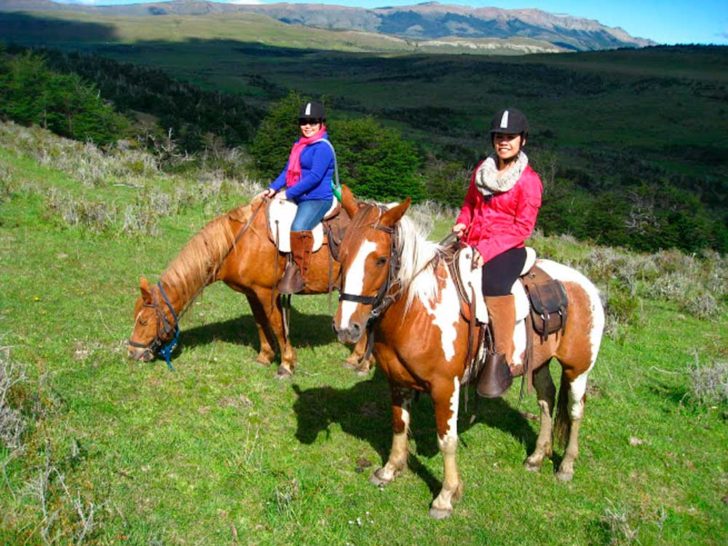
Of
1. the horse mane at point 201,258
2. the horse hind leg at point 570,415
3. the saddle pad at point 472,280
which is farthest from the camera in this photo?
the horse mane at point 201,258

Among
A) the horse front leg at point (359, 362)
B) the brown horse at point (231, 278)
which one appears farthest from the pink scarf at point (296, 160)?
the horse front leg at point (359, 362)

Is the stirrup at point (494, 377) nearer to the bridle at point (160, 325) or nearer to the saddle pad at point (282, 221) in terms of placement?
the saddle pad at point (282, 221)

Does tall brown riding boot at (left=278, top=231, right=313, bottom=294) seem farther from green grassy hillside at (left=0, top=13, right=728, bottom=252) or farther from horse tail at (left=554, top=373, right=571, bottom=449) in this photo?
green grassy hillside at (left=0, top=13, right=728, bottom=252)

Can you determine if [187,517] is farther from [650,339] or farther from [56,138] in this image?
[56,138]

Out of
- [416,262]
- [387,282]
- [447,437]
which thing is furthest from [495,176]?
[447,437]

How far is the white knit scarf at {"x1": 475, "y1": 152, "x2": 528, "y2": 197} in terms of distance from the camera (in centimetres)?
455

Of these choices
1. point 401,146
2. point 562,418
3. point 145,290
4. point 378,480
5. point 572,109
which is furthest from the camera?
point 572,109

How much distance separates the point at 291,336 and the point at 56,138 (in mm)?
18865

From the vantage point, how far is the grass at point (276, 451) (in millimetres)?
4289

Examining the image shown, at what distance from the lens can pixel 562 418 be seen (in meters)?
5.73

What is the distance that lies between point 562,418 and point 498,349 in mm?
1613

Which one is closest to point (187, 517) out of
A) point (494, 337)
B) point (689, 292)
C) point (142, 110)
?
point (494, 337)

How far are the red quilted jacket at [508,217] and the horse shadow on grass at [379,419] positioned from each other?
2010 millimetres

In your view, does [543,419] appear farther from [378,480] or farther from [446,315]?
[446,315]
